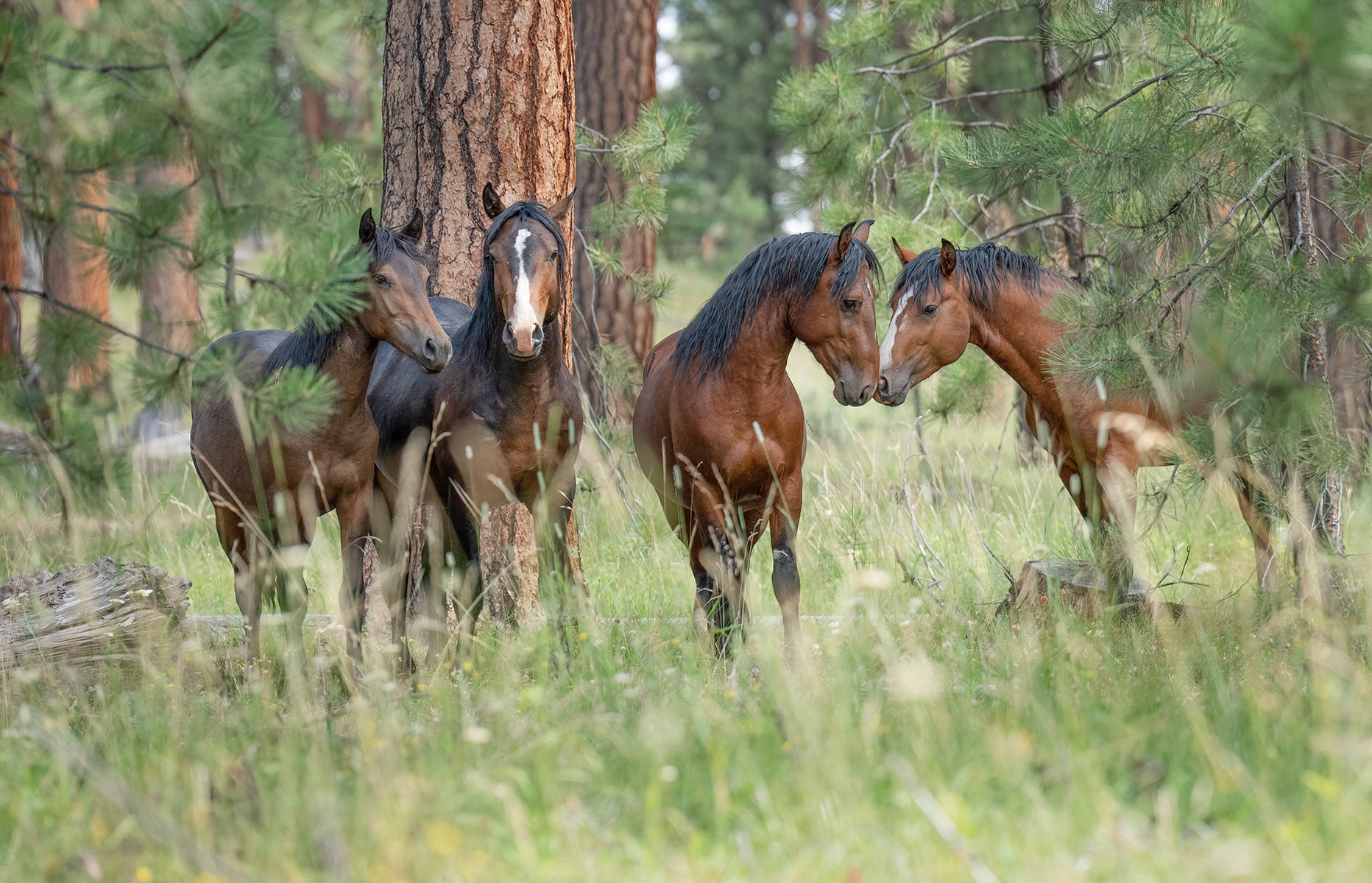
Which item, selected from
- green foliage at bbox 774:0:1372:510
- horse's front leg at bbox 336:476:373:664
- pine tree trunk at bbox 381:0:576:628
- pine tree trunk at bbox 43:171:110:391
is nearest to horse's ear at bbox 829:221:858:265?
green foliage at bbox 774:0:1372:510

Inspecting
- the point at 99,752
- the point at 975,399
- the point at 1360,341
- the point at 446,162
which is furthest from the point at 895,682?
the point at 975,399

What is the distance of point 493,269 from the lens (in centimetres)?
444

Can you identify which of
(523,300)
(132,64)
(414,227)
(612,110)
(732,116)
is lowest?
(523,300)

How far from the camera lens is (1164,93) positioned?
4.86 meters

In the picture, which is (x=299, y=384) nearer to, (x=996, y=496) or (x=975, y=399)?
(x=975, y=399)

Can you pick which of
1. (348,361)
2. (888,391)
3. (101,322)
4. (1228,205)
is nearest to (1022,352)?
(888,391)

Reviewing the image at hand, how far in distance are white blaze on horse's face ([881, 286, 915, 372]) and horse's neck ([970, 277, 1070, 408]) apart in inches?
14.7

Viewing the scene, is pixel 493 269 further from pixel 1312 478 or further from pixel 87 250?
pixel 1312 478

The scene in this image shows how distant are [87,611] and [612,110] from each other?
574 centimetres

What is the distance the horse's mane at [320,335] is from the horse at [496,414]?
0.32 m

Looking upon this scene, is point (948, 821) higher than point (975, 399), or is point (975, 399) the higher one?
point (975, 399)

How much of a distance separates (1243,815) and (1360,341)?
220 cm

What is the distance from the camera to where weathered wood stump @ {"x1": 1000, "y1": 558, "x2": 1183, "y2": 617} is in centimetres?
494

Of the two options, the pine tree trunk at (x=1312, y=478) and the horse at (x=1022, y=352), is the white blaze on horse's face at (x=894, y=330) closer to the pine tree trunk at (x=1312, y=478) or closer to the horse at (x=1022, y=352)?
the horse at (x=1022, y=352)
